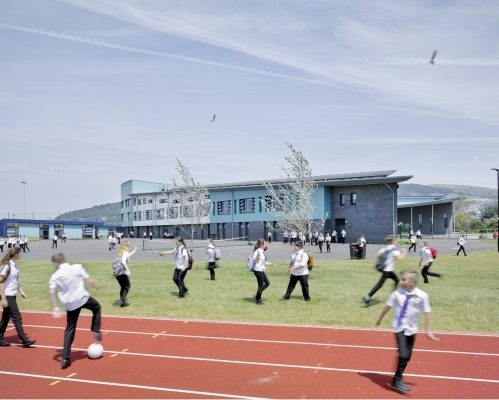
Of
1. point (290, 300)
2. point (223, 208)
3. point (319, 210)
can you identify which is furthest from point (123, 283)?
point (223, 208)

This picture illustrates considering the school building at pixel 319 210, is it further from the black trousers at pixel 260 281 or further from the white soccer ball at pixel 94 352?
the white soccer ball at pixel 94 352

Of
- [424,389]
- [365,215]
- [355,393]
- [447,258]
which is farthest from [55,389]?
[365,215]

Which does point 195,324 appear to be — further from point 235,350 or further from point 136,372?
point 136,372

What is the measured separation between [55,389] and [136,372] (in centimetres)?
132

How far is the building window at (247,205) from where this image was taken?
63.2m

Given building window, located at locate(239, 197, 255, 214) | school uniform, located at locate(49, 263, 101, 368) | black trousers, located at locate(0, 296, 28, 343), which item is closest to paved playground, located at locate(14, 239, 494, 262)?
building window, located at locate(239, 197, 255, 214)

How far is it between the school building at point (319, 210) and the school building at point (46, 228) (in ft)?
27.6

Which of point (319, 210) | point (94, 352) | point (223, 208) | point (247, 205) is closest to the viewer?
point (94, 352)

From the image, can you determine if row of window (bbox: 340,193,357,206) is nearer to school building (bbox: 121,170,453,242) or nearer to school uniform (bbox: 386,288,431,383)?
school building (bbox: 121,170,453,242)

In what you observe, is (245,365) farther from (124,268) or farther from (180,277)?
(180,277)

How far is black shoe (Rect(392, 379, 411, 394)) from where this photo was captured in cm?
713

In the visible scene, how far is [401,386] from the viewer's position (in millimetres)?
7188

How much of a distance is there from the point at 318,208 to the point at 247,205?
11191 millimetres

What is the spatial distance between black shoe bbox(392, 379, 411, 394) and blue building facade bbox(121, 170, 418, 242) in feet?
120
